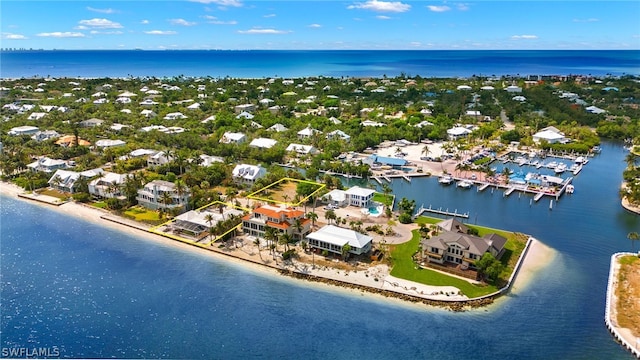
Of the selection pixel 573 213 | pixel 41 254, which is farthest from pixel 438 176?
pixel 41 254

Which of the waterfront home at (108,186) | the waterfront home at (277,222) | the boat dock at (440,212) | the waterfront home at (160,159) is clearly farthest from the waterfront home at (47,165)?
the boat dock at (440,212)

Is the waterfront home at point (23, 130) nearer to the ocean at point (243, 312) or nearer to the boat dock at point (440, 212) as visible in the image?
the ocean at point (243, 312)

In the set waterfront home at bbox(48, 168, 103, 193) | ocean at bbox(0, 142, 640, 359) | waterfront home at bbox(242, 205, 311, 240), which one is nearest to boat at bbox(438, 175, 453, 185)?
ocean at bbox(0, 142, 640, 359)

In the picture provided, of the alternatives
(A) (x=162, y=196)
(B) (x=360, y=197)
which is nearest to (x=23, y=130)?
(A) (x=162, y=196)

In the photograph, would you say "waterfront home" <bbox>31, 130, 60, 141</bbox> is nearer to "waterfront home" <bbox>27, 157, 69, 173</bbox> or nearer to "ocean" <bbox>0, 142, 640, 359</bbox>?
"waterfront home" <bbox>27, 157, 69, 173</bbox>

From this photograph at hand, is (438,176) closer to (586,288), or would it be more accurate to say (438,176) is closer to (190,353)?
(586,288)

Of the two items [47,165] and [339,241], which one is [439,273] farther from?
[47,165]
